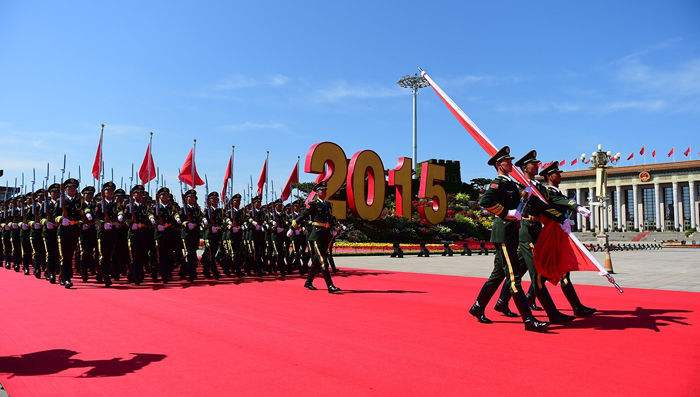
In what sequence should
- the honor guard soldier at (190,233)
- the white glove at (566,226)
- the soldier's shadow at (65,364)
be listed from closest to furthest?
the soldier's shadow at (65,364), the white glove at (566,226), the honor guard soldier at (190,233)

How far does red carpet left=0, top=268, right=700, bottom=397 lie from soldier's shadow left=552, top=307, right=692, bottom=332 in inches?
1.0

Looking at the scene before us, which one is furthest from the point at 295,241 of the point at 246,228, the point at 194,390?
the point at 194,390

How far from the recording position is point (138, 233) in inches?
464

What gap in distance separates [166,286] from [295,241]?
4.37 meters

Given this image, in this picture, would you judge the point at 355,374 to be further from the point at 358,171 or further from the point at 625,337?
the point at 358,171

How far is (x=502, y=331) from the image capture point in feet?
20.7

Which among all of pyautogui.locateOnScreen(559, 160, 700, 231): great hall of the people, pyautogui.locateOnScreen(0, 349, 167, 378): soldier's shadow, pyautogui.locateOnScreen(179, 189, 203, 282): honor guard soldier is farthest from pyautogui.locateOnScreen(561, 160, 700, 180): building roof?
pyautogui.locateOnScreen(0, 349, 167, 378): soldier's shadow

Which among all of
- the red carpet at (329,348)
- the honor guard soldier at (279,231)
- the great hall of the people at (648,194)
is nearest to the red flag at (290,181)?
the honor guard soldier at (279,231)

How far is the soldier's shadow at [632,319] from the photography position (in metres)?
6.65

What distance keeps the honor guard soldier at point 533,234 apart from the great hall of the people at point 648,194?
77.3 m

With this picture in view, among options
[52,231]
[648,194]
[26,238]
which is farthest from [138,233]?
[648,194]

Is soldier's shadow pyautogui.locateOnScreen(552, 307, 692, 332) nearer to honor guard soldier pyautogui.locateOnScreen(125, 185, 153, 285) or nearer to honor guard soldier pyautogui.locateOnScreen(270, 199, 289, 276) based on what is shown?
honor guard soldier pyautogui.locateOnScreen(125, 185, 153, 285)

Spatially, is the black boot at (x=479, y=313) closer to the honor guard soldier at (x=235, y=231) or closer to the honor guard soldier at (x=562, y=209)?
the honor guard soldier at (x=562, y=209)

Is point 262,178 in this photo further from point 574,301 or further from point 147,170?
point 574,301
